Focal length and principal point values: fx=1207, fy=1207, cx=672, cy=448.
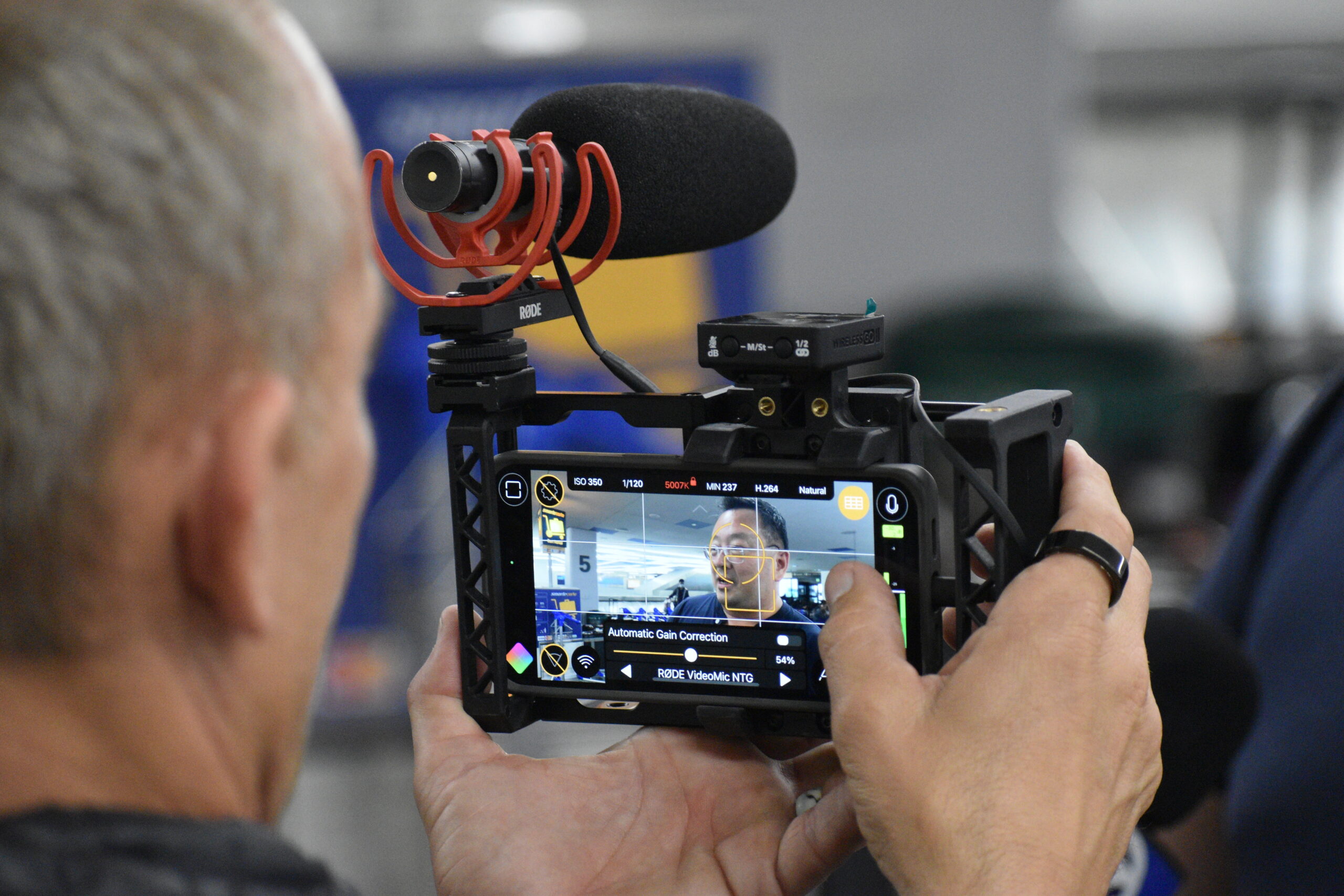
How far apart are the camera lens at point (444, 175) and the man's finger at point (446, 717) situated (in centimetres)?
33

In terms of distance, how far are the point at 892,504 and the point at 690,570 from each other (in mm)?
155

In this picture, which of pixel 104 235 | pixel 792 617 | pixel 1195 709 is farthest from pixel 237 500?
pixel 1195 709

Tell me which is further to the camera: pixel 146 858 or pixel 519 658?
pixel 519 658

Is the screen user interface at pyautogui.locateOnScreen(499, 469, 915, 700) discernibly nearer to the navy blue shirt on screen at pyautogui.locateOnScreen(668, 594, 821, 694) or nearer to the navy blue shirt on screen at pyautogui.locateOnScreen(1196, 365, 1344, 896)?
the navy blue shirt on screen at pyautogui.locateOnScreen(668, 594, 821, 694)

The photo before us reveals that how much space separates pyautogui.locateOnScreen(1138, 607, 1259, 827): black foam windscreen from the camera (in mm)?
985

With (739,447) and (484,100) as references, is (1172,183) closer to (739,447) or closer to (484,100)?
(484,100)

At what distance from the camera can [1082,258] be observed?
7.82 metres

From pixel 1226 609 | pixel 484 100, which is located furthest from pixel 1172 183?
pixel 1226 609

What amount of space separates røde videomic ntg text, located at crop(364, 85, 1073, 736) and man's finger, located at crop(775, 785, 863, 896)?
6 cm

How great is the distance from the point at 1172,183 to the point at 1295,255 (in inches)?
97.0

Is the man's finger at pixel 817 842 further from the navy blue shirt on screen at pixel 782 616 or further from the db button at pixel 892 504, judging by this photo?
the db button at pixel 892 504

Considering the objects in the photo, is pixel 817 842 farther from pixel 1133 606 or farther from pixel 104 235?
pixel 104 235

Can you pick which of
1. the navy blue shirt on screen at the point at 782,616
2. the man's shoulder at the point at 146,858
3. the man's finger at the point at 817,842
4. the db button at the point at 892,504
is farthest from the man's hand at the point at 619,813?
the man's shoulder at the point at 146,858

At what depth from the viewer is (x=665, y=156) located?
34.7 inches
